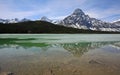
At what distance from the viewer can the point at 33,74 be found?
979 centimetres

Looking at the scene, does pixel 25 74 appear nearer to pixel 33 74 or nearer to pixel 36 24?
pixel 33 74

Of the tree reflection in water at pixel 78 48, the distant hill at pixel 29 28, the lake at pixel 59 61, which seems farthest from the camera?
the distant hill at pixel 29 28

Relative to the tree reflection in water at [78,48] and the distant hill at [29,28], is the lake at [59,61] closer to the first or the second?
the tree reflection in water at [78,48]

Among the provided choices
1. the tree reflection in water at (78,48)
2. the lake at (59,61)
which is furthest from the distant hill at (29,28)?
the lake at (59,61)

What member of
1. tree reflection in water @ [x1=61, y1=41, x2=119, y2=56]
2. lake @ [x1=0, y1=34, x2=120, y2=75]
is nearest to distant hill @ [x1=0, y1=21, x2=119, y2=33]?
tree reflection in water @ [x1=61, y1=41, x2=119, y2=56]

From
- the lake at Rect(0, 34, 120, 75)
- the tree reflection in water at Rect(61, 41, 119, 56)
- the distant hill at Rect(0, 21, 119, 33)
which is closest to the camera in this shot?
the lake at Rect(0, 34, 120, 75)

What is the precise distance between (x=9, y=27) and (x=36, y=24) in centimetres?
4140

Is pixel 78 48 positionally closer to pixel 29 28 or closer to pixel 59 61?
pixel 59 61

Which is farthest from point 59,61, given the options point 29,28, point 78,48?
point 29,28

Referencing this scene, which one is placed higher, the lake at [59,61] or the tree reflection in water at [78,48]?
the lake at [59,61]

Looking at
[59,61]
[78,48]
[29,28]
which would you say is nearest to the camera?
[59,61]

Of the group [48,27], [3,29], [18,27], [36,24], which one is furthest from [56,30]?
[3,29]

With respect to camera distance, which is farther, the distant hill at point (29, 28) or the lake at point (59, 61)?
the distant hill at point (29, 28)

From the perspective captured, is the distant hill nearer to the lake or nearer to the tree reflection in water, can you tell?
the tree reflection in water
